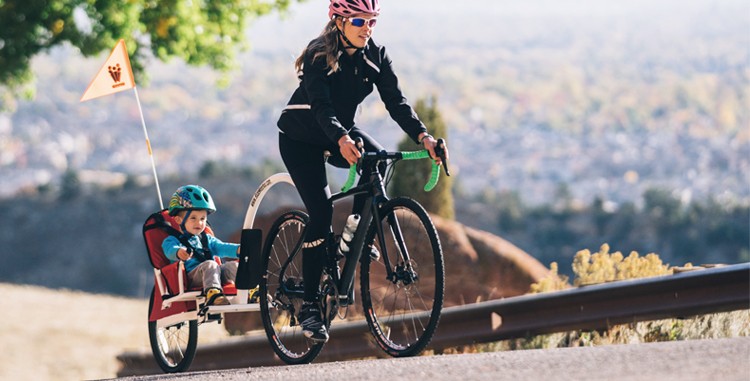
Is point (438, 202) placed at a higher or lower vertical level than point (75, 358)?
higher

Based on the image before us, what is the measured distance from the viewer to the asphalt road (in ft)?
17.5

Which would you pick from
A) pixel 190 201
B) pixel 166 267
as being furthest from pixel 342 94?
pixel 166 267

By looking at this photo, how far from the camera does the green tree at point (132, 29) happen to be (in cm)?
2011

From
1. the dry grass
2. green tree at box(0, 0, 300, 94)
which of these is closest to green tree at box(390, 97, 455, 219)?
the dry grass

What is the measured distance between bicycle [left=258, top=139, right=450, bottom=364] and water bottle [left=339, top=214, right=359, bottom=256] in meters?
0.05

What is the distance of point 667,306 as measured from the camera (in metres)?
7.57

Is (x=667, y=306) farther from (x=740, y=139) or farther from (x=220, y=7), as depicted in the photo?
(x=740, y=139)

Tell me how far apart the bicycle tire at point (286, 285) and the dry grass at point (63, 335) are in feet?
18.2

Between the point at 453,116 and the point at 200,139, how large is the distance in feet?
120

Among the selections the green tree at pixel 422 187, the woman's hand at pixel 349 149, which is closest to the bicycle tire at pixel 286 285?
the woman's hand at pixel 349 149

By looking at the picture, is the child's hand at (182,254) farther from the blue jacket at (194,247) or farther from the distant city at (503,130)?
the distant city at (503,130)

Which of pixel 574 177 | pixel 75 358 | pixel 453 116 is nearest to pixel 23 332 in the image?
pixel 75 358

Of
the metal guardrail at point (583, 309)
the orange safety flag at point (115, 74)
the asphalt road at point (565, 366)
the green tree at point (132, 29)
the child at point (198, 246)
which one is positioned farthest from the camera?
the green tree at point (132, 29)

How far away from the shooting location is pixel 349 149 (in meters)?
6.37
